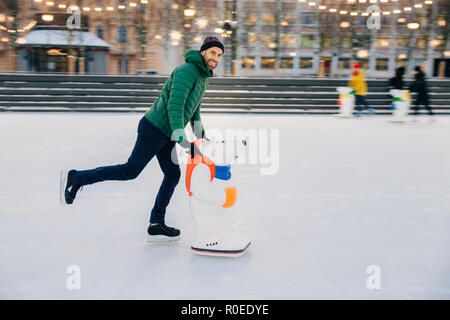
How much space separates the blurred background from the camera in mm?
22297

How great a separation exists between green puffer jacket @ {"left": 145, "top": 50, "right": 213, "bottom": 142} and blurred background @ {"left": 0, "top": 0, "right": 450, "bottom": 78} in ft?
46.5

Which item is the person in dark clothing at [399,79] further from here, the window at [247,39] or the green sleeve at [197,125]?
the window at [247,39]

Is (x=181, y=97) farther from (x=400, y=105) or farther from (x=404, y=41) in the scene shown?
(x=404, y=41)

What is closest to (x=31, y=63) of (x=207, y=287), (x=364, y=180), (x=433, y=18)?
(x=433, y=18)

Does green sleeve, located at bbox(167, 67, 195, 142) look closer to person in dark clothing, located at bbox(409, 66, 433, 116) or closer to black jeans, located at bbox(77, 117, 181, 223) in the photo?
black jeans, located at bbox(77, 117, 181, 223)

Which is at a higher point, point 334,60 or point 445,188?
point 334,60

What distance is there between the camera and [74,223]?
14.2ft

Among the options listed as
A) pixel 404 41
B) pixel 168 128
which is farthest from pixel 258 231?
pixel 404 41

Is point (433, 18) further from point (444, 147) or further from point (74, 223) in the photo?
point (74, 223)

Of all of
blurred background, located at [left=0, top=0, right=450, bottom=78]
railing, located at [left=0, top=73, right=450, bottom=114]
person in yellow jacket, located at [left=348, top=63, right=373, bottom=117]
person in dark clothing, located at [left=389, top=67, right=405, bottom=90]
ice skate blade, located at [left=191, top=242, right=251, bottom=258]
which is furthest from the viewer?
blurred background, located at [left=0, top=0, right=450, bottom=78]

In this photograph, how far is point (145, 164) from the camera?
368 cm

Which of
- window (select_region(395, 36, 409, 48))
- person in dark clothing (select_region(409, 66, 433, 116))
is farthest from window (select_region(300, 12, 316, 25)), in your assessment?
person in dark clothing (select_region(409, 66, 433, 116))

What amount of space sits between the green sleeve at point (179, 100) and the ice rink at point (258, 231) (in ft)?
3.00

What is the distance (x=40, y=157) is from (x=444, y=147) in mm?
7005
